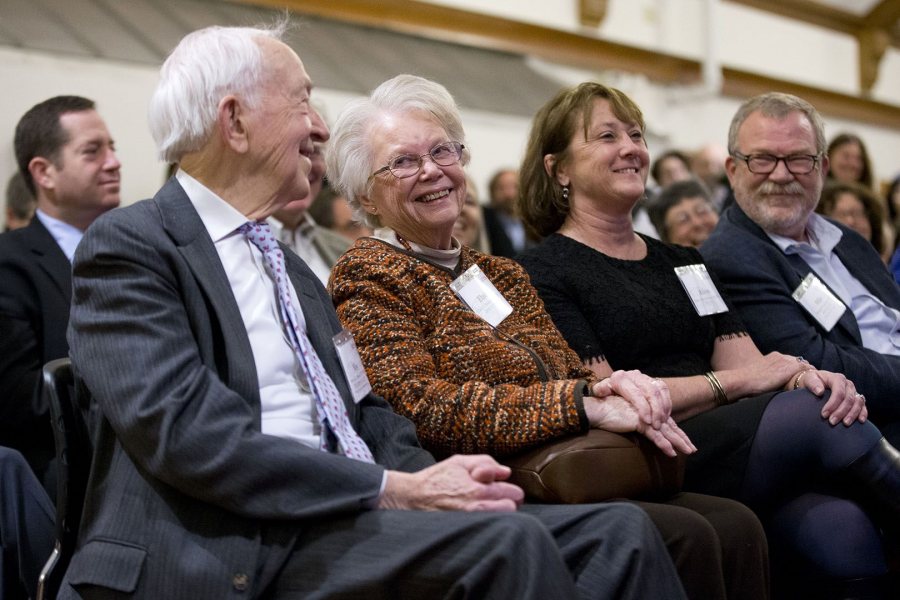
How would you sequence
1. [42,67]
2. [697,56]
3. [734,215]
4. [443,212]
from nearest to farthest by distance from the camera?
[443,212] → [734,215] → [42,67] → [697,56]

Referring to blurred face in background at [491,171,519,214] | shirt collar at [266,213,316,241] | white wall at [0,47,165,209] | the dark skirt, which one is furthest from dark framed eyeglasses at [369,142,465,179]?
blurred face in background at [491,171,519,214]

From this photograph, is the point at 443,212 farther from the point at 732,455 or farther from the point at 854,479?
the point at 854,479

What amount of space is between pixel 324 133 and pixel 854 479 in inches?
53.0

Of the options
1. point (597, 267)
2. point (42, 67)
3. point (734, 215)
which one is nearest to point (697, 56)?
point (42, 67)

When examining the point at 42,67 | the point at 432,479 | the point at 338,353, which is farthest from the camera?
the point at 42,67

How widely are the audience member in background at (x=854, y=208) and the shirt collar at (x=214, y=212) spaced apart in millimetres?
2990

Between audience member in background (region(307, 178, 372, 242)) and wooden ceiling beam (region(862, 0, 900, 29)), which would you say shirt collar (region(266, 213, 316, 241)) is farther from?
wooden ceiling beam (region(862, 0, 900, 29))

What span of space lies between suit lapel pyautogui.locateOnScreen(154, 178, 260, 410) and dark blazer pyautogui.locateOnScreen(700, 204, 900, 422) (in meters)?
1.64

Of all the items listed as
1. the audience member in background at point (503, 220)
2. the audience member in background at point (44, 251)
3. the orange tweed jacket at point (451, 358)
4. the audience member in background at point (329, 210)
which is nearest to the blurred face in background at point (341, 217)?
the audience member in background at point (329, 210)

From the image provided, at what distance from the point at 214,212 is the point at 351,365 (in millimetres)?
361

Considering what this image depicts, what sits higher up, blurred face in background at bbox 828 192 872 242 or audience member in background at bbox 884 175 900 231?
audience member in background at bbox 884 175 900 231

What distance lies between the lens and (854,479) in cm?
226

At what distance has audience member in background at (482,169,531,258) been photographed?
5691 millimetres

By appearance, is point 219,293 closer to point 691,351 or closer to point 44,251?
point 691,351
